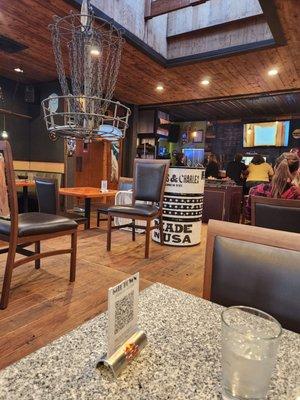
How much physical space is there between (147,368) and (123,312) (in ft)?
0.36

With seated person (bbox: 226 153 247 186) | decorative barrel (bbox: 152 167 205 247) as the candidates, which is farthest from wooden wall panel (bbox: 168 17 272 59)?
seated person (bbox: 226 153 247 186)

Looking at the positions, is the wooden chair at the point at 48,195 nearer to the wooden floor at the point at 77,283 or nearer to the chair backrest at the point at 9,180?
the wooden floor at the point at 77,283

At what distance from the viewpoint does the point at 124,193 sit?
13.6 ft

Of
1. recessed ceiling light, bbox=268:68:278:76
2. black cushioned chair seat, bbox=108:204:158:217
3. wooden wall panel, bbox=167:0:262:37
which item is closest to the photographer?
black cushioned chair seat, bbox=108:204:158:217

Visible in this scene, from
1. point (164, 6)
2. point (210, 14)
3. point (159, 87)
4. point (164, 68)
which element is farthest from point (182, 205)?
point (159, 87)

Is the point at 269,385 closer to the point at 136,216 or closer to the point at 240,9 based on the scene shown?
the point at 136,216

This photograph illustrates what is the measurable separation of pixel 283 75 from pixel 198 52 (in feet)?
5.16

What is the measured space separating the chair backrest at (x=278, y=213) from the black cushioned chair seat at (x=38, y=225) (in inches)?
55.9

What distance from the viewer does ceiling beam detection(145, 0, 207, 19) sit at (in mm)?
3414

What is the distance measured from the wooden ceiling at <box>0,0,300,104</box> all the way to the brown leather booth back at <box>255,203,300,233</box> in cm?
214

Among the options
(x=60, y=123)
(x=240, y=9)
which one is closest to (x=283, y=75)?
(x=240, y=9)

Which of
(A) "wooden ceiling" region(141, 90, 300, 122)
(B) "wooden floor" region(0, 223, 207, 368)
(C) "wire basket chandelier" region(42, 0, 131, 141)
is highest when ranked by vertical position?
(A) "wooden ceiling" region(141, 90, 300, 122)

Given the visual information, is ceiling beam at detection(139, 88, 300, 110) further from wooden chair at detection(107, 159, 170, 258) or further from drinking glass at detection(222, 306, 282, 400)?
drinking glass at detection(222, 306, 282, 400)

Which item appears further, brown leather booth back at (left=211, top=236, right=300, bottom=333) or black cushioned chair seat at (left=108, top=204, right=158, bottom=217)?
black cushioned chair seat at (left=108, top=204, right=158, bottom=217)
